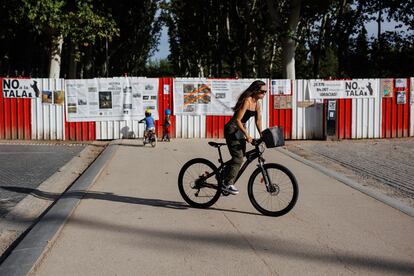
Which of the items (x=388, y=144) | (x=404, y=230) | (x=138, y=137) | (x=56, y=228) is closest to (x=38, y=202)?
(x=56, y=228)

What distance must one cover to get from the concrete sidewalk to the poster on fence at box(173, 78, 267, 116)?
7805 millimetres

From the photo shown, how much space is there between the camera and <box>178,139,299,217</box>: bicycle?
6.79 meters

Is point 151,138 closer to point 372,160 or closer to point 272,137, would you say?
point 372,160

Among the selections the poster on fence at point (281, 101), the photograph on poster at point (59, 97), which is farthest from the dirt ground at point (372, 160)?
the photograph on poster at point (59, 97)

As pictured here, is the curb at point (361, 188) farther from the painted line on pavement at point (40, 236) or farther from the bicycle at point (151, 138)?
the painted line on pavement at point (40, 236)

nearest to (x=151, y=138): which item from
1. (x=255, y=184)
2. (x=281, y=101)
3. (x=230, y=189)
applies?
(x=281, y=101)

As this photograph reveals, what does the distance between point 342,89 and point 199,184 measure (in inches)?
418

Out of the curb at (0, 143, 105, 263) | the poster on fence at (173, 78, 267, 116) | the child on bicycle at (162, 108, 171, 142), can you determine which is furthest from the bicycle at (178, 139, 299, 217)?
the poster on fence at (173, 78, 267, 116)

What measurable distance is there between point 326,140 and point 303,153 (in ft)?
10.8

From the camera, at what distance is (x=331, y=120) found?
16.6m

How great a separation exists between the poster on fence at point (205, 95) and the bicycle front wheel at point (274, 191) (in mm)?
9580

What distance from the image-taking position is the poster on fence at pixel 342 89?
54.7ft

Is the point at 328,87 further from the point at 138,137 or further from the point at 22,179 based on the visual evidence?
the point at 22,179

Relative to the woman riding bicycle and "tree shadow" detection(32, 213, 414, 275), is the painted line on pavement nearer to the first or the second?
"tree shadow" detection(32, 213, 414, 275)
